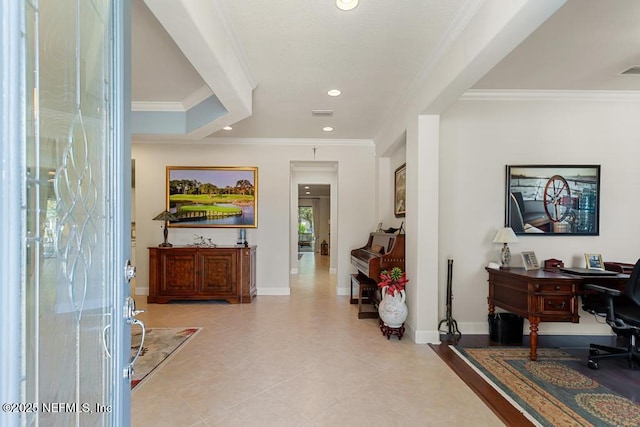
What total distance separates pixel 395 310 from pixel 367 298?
1.29m

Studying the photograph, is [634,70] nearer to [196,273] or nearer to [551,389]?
[551,389]

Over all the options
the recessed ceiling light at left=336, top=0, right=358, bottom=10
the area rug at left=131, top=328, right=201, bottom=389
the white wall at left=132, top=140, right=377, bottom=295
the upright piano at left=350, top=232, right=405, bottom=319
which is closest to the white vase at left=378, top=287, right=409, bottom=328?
the upright piano at left=350, top=232, right=405, bottom=319

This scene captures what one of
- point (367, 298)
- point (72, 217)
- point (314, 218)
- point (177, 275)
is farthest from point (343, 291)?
point (314, 218)

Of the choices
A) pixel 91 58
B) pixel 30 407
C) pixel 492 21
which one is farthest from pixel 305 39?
pixel 30 407

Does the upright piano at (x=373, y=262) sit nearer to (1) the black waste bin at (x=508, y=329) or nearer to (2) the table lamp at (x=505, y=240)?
(2) the table lamp at (x=505, y=240)

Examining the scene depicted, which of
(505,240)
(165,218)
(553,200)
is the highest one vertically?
(553,200)

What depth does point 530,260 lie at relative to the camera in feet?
11.4

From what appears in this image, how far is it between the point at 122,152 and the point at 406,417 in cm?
223

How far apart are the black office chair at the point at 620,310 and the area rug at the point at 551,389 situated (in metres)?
0.30

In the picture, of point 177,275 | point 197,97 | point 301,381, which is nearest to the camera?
point 301,381

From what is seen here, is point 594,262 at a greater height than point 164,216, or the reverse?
point 164,216

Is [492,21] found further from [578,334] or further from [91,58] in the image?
[578,334]

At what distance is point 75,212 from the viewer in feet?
2.85

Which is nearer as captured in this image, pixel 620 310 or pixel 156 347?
pixel 620 310
